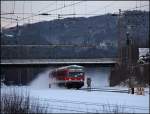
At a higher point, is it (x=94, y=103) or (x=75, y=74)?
(x=75, y=74)

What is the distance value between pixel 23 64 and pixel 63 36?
28.0 m

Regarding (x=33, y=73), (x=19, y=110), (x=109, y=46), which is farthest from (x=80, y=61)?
(x=19, y=110)

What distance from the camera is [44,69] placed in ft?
390

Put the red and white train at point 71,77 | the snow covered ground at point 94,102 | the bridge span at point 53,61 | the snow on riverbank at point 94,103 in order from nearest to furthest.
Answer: the snow covered ground at point 94,102 → the snow on riverbank at point 94,103 → the red and white train at point 71,77 → the bridge span at point 53,61

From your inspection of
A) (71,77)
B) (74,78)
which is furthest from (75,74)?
(71,77)

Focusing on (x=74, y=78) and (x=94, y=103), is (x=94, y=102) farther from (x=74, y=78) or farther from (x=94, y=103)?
(x=74, y=78)

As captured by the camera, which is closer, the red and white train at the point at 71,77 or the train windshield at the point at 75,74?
the red and white train at the point at 71,77

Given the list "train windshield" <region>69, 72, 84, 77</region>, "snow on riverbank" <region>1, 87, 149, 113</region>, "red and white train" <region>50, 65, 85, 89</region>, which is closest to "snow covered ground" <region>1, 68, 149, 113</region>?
"snow on riverbank" <region>1, 87, 149, 113</region>

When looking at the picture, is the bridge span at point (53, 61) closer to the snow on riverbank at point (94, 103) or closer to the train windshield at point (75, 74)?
the train windshield at point (75, 74)

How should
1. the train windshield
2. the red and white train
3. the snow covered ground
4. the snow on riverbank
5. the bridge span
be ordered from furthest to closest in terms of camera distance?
the bridge span → the train windshield → the red and white train → the snow on riverbank → the snow covered ground

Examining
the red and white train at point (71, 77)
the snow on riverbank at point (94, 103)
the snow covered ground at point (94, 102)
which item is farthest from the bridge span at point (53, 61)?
the snow on riverbank at point (94, 103)

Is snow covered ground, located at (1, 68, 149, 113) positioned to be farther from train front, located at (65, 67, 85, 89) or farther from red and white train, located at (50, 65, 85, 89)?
train front, located at (65, 67, 85, 89)

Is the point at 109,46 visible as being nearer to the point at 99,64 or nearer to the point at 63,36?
the point at 63,36

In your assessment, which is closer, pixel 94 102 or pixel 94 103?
pixel 94 103
